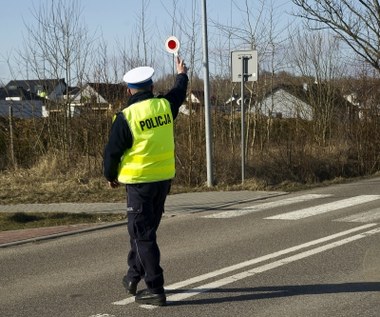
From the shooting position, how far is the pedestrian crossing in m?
11.7

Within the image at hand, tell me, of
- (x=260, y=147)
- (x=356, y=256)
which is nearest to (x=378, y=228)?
(x=356, y=256)

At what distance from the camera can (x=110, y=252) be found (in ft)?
29.6

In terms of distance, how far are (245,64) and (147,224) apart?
9.83m

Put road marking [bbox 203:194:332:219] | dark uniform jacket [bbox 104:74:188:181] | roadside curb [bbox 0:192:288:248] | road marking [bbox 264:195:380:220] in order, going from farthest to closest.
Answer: road marking [bbox 203:194:332:219], road marking [bbox 264:195:380:220], roadside curb [bbox 0:192:288:248], dark uniform jacket [bbox 104:74:188:181]

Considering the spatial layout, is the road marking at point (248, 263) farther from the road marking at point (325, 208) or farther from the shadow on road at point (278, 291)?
the road marking at point (325, 208)

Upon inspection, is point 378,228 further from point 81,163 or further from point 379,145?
point 379,145

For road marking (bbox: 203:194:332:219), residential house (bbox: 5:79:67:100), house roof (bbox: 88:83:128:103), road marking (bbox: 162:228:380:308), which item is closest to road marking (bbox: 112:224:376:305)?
road marking (bbox: 162:228:380:308)

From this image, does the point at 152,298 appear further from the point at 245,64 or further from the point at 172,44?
the point at 245,64

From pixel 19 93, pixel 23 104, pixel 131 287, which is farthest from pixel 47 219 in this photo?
pixel 19 93

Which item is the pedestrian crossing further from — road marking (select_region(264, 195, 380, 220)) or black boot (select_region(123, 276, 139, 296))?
black boot (select_region(123, 276, 139, 296))

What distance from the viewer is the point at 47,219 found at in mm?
11836

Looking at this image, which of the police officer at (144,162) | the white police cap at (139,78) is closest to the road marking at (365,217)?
the police officer at (144,162)

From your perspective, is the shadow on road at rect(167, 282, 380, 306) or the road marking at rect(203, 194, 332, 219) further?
the road marking at rect(203, 194, 332, 219)

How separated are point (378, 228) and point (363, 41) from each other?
14.4 m
